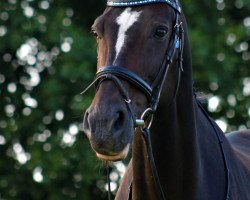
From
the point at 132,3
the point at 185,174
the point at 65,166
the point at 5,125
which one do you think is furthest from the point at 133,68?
the point at 5,125

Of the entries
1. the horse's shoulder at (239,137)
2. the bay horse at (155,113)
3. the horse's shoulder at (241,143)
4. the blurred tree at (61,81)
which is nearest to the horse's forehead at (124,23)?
the bay horse at (155,113)

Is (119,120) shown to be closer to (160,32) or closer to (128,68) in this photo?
(128,68)

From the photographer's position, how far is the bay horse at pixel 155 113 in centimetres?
425

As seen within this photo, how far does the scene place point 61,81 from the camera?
10594mm

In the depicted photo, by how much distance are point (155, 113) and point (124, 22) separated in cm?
57

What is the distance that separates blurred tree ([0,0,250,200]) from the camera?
34.2ft

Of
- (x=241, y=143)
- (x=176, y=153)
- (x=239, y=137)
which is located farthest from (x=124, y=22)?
(x=239, y=137)

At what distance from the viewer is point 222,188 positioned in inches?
194

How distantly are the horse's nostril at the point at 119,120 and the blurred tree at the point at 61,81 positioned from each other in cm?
586

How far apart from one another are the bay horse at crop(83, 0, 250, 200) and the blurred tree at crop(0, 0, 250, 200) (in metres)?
5.22

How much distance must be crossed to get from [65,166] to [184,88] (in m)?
5.84

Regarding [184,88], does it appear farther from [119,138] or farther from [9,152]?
[9,152]

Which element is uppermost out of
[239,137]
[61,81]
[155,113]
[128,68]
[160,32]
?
[160,32]

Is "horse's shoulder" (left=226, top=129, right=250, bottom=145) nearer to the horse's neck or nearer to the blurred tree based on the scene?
the horse's neck
